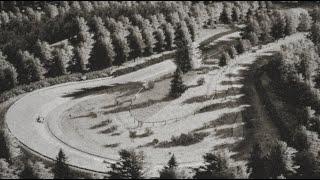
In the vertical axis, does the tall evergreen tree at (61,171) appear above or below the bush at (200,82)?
below

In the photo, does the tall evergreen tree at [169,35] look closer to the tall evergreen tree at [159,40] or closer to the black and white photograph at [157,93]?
the black and white photograph at [157,93]

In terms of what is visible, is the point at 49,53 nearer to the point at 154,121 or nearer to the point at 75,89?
the point at 75,89

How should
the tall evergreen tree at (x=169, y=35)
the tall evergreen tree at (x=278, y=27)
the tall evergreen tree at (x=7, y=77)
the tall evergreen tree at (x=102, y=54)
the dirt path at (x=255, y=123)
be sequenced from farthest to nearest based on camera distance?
the tall evergreen tree at (x=278, y=27) → the tall evergreen tree at (x=169, y=35) → the tall evergreen tree at (x=102, y=54) → the tall evergreen tree at (x=7, y=77) → the dirt path at (x=255, y=123)

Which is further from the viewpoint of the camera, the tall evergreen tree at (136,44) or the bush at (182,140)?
the tall evergreen tree at (136,44)

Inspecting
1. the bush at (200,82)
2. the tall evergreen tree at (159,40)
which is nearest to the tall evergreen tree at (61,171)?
the bush at (200,82)

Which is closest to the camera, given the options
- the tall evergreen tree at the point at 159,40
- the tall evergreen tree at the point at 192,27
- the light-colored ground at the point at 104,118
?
the light-colored ground at the point at 104,118

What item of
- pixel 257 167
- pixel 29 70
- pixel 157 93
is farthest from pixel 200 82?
pixel 257 167

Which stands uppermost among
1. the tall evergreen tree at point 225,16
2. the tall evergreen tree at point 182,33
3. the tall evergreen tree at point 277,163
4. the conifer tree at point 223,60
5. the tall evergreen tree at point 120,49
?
the tall evergreen tree at point 225,16
